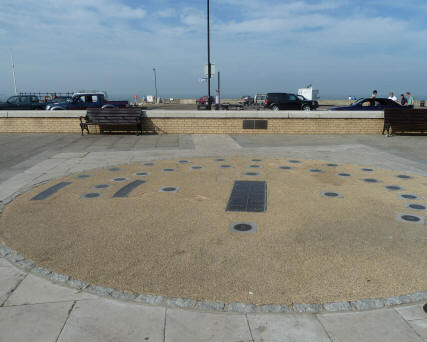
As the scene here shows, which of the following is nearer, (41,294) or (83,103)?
(41,294)

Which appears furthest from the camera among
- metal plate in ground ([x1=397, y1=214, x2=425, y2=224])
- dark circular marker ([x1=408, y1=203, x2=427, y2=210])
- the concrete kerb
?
dark circular marker ([x1=408, y1=203, x2=427, y2=210])

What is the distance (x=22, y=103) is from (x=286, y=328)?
2513 centimetres

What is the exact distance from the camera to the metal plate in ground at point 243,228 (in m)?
4.71

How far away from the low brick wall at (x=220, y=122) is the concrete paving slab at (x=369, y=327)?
1204 cm

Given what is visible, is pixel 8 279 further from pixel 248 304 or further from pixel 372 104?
pixel 372 104

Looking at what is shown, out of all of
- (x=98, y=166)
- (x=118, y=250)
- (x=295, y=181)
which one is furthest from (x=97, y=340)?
(x=98, y=166)

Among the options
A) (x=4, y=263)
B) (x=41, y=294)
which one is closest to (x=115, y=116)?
(x=4, y=263)

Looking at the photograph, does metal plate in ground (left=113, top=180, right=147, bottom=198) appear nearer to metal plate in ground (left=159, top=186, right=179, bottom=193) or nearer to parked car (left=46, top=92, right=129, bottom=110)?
metal plate in ground (left=159, top=186, right=179, bottom=193)

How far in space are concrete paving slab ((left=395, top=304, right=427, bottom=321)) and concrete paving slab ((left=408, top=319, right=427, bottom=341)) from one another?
1.9 inches

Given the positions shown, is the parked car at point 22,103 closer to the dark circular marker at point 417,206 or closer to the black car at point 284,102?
the black car at point 284,102

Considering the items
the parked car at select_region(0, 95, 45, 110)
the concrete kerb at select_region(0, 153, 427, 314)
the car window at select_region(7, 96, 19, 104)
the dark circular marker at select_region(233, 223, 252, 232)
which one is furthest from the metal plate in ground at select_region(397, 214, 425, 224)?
the car window at select_region(7, 96, 19, 104)

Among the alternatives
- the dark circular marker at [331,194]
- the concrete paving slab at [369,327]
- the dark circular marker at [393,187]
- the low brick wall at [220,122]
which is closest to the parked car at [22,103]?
the low brick wall at [220,122]

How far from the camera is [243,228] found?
4.82 metres

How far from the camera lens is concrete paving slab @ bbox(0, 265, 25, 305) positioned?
10.8 ft
